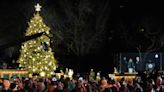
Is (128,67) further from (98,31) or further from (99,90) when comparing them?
(99,90)

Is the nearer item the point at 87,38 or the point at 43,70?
the point at 43,70

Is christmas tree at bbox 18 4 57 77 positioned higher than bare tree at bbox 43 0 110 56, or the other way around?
bare tree at bbox 43 0 110 56

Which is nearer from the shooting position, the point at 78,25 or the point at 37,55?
the point at 37,55

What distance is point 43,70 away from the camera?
29469mm

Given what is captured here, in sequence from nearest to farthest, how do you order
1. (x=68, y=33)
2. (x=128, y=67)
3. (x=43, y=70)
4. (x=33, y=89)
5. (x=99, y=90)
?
(x=33, y=89)
(x=99, y=90)
(x=43, y=70)
(x=128, y=67)
(x=68, y=33)

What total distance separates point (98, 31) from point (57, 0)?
474 cm

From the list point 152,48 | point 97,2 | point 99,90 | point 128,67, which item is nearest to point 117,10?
point 97,2

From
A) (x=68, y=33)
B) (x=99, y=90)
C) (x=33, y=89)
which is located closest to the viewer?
(x=33, y=89)

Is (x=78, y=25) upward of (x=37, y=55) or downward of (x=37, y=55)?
upward

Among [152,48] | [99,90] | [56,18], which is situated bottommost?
[99,90]

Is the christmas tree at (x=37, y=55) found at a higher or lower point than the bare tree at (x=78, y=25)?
lower

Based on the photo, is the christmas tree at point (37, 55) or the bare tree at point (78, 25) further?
the bare tree at point (78, 25)

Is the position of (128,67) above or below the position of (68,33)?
below

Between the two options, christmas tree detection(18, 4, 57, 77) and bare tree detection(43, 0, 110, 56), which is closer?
→ christmas tree detection(18, 4, 57, 77)
